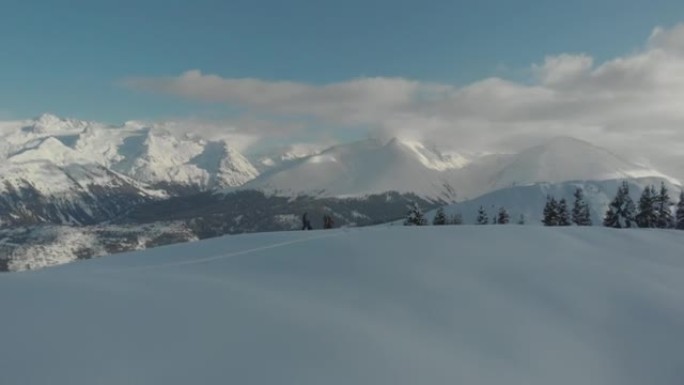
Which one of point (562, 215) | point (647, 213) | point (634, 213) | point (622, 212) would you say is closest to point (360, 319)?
point (562, 215)

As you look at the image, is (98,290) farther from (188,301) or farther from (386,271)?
(386,271)

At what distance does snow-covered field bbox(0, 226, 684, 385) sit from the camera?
990 centimetres

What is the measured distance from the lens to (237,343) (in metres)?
10.7

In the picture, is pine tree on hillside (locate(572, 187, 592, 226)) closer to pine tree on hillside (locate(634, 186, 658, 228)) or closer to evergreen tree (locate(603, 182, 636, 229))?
evergreen tree (locate(603, 182, 636, 229))

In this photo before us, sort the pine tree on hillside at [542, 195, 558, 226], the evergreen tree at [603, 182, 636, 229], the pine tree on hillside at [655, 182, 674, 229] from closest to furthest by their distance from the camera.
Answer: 1. the evergreen tree at [603, 182, 636, 229]
2. the pine tree on hillside at [655, 182, 674, 229]
3. the pine tree on hillside at [542, 195, 558, 226]

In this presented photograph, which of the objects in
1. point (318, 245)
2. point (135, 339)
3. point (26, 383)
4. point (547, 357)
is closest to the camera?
point (26, 383)

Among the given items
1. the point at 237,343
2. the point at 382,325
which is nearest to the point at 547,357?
the point at 382,325

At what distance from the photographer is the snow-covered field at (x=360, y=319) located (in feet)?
32.5

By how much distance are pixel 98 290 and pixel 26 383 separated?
4.61m

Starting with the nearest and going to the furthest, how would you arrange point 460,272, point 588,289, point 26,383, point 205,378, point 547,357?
1. point 26,383
2. point 205,378
3. point 547,357
4. point 588,289
5. point 460,272

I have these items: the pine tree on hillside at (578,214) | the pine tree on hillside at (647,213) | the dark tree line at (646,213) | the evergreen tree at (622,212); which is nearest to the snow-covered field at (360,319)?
the evergreen tree at (622,212)

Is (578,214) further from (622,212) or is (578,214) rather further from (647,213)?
(647,213)

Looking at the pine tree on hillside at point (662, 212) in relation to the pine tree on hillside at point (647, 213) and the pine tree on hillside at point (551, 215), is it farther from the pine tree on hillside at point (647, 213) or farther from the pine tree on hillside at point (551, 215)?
the pine tree on hillside at point (551, 215)

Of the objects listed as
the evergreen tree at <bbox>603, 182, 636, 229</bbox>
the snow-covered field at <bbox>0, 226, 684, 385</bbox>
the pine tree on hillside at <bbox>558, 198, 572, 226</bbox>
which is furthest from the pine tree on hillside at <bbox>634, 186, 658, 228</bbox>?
the snow-covered field at <bbox>0, 226, 684, 385</bbox>
